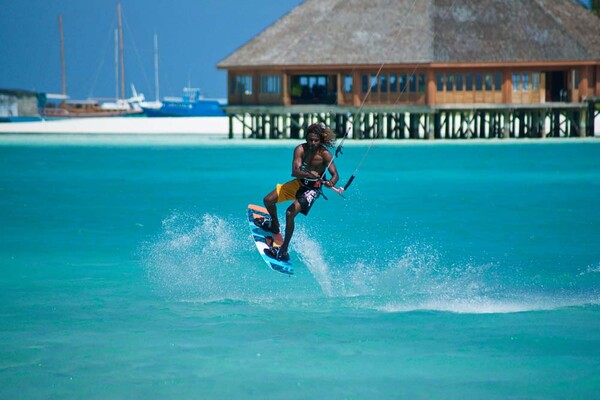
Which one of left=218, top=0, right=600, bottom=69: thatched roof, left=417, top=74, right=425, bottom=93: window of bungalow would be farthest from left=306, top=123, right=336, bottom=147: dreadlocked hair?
left=417, top=74, right=425, bottom=93: window of bungalow

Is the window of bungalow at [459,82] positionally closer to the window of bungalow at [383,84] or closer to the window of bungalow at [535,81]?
the window of bungalow at [383,84]

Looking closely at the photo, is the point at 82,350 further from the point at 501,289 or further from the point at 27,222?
the point at 27,222

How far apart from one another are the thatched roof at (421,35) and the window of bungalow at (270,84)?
46.5 inches

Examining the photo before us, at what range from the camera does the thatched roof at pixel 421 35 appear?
155 ft

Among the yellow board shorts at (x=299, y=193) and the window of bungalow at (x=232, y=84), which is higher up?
the yellow board shorts at (x=299, y=193)

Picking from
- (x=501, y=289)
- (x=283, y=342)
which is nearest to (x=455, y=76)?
(x=501, y=289)

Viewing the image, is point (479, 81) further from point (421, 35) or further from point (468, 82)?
point (421, 35)

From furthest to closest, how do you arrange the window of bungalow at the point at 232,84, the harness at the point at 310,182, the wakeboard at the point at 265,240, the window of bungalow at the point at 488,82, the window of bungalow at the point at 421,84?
1. the window of bungalow at the point at 232,84
2. the window of bungalow at the point at 488,82
3. the window of bungalow at the point at 421,84
4. the wakeboard at the point at 265,240
5. the harness at the point at 310,182

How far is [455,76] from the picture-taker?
47906 mm

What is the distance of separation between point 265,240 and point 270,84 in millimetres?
37998

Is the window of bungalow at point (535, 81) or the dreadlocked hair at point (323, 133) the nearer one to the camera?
the dreadlocked hair at point (323, 133)

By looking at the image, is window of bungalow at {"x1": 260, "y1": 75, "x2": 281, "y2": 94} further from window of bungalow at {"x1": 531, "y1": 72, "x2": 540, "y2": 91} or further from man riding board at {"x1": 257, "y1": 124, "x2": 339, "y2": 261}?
man riding board at {"x1": 257, "y1": 124, "x2": 339, "y2": 261}

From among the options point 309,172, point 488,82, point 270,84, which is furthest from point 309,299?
point 270,84

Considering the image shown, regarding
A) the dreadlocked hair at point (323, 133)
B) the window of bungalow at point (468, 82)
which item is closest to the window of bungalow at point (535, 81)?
the window of bungalow at point (468, 82)
